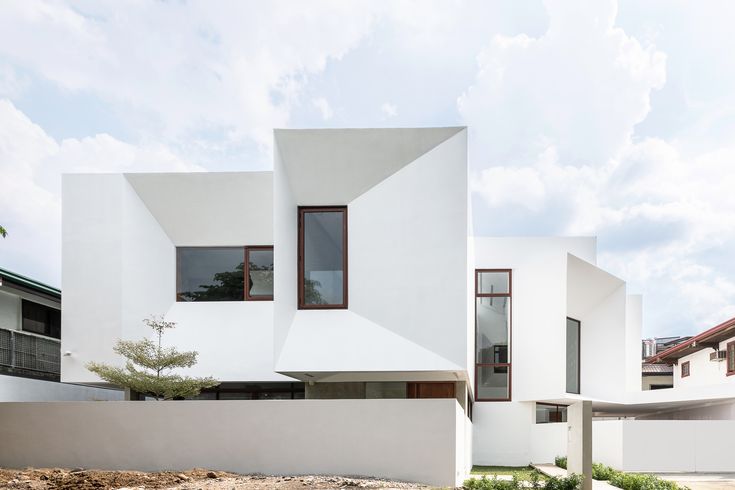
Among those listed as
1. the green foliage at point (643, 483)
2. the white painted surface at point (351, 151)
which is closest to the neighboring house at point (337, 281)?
the white painted surface at point (351, 151)

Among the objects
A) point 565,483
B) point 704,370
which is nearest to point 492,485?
point 565,483

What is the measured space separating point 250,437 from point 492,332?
1446cm

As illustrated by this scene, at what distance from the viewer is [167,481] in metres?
11.7

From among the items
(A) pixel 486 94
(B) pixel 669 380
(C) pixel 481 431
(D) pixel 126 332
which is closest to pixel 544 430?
(C) pixel 481 431

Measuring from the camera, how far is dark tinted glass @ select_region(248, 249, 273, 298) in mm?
18688

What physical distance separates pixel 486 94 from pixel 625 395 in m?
13.7

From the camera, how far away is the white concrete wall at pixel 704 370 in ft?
94.0

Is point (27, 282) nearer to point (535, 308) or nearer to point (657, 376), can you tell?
point (535, 308)

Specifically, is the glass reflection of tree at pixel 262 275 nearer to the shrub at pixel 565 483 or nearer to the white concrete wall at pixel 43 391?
the white concrete wall at pixel 43 391

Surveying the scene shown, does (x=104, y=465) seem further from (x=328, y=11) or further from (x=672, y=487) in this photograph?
(x=328, y=11)

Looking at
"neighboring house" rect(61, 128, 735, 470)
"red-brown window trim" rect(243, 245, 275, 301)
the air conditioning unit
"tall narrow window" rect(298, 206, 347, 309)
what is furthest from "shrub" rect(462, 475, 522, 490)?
the air conditioning unit

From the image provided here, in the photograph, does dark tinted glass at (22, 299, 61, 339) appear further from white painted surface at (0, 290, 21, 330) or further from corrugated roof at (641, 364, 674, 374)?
corrugated roof at (641, 364, 674, 374)

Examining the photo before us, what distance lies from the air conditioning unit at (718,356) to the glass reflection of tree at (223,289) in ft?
70.8

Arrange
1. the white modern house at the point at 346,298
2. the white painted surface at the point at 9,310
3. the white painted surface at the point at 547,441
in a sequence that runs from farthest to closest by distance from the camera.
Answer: the white painted surface at the point at 547,441, the white painted surface at the point at 9,310, the white modern house at the point at 346,298
